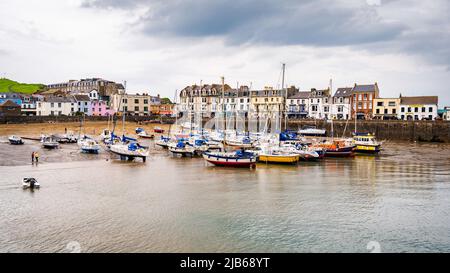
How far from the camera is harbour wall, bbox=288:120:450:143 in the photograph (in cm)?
6675

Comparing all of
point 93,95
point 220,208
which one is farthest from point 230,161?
point 93,95

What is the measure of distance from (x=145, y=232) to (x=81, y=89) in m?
124

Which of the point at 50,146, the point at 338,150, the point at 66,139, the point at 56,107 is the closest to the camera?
the point at 50,146

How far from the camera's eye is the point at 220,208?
72.3 ft

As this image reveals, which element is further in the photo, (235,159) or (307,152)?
(307,152)

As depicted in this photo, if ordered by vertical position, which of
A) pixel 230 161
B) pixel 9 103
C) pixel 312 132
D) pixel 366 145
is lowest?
pixel 230 161

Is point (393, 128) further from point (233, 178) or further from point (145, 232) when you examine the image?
point (145, 232)

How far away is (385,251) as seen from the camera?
16.1m

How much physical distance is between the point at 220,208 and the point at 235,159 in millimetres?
16425

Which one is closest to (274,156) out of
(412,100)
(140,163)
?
(140,163)

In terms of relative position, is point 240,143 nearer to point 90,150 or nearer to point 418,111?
point 90,150

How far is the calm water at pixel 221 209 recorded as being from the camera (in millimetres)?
16688

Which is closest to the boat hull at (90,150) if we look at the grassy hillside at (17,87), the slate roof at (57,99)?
the slate roof at (57,99)
